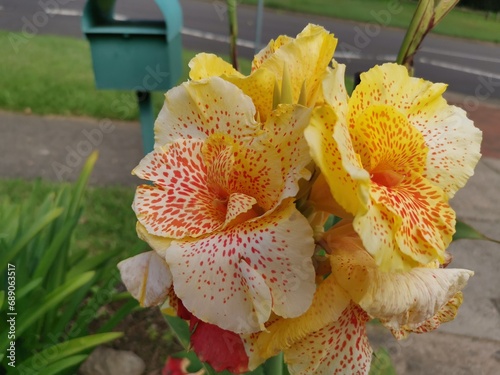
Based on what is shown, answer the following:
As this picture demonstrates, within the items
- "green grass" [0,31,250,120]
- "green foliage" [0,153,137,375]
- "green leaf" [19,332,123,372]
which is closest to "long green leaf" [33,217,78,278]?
"green foliage" [0,153,137,375]

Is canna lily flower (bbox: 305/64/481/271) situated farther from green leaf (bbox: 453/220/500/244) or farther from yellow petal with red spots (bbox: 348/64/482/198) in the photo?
green leaf (bbox: 453/220/500/244)

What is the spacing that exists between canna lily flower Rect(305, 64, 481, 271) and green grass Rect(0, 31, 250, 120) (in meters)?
3.77

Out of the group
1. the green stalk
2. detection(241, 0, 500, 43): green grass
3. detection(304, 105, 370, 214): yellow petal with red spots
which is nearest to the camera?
detection(304, 105, 370, 214): yellow petal with red spots

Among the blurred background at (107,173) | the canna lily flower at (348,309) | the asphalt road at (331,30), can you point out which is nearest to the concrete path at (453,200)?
the blurred background at (107,173)

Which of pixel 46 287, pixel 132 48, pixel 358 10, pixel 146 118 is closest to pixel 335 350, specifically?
pixel 46 287

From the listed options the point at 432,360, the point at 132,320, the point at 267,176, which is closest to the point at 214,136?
the point at 267,176

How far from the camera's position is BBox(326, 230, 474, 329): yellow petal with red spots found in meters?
0.46

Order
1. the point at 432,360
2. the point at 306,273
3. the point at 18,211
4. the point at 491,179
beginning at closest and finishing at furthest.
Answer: the point at 306,273 < the point at 18,211 < the point at 432,360 < the point at 491,179

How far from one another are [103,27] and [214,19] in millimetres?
7012

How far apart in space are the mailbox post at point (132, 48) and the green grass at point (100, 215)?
654 mm

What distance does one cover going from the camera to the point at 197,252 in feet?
1.45

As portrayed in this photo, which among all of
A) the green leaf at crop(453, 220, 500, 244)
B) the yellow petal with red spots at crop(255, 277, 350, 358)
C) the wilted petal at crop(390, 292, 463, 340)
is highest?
the yellow petal with red spots at crop(255, 277, 350, 358)

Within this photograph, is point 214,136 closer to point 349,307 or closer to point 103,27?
point 349,307

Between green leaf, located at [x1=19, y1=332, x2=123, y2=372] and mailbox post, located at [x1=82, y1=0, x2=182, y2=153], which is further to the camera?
mailbox post, located at [x1=82, y1=0, x2=182, y2=153]
